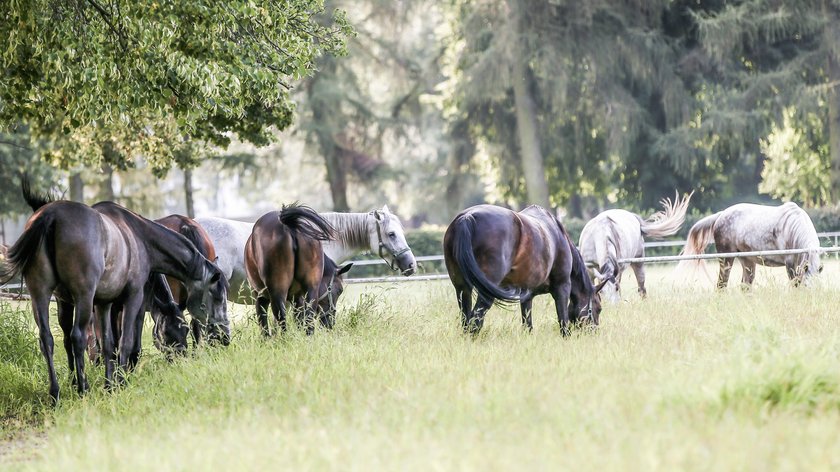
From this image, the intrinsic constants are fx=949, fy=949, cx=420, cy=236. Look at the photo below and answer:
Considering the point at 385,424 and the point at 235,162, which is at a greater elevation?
the point at 235,162

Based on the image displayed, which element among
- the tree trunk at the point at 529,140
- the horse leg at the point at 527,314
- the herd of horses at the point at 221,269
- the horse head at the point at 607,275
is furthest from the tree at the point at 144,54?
the tree trunk at the point at 529,140

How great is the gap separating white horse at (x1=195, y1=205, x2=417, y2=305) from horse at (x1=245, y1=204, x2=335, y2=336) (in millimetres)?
1112

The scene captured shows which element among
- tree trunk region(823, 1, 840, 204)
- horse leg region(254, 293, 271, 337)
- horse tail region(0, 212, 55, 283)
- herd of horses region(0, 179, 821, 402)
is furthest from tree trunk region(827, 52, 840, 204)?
horse tail region(0, 212, 55, 283)

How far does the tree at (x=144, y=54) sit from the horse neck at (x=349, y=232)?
1893mm

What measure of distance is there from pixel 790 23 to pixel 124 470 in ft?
94.0

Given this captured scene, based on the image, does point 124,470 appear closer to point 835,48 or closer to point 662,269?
point 662,269

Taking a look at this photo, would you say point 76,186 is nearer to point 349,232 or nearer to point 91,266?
point 349,232

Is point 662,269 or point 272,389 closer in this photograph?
point 272,389

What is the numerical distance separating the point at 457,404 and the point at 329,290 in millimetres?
4854

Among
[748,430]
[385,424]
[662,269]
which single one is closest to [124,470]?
[385,424]

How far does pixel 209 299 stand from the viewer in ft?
29.6

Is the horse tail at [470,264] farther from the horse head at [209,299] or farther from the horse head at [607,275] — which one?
the horse head at [607,275]

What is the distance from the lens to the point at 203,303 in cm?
901

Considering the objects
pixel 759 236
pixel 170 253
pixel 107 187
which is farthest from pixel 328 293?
pixel 107 187
